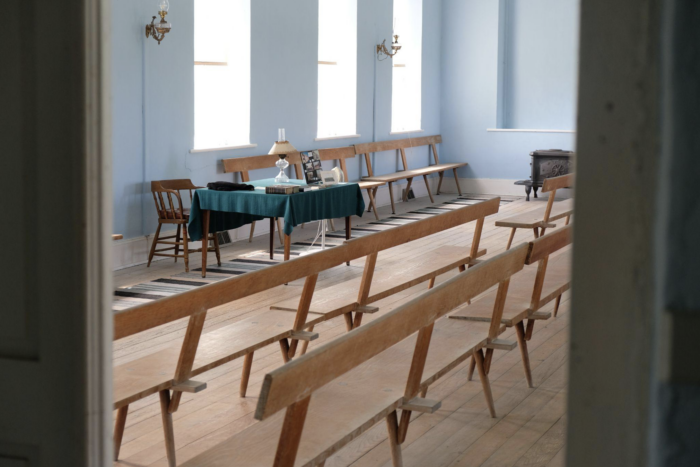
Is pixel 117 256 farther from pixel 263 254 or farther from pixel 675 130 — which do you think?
pixel 675 130

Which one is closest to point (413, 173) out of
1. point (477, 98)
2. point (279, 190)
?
point (477, 98)

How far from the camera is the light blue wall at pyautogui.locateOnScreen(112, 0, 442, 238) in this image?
7.56m

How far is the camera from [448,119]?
46.0ft

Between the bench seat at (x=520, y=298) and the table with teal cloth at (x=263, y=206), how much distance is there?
2.22m

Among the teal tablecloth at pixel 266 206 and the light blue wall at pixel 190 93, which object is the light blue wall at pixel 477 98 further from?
the teal tablecloth at pixel 266 206

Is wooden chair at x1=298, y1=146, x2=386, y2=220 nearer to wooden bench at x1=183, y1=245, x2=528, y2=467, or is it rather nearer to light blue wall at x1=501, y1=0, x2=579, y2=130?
light blue wall at x1=501, y1=0, x2=579, y2=130

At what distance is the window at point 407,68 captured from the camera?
42.9 feet

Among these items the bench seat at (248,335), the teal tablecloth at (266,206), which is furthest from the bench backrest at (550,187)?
the bench seat at (248,335)

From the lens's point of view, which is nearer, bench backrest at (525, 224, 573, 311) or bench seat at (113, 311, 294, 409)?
bench seat at (113, 311, 294, 409)

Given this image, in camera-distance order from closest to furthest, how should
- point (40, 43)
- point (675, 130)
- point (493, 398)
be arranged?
point (675, 130), point (40, 43), point (493, 398)

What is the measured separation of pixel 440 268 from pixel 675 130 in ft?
14.5

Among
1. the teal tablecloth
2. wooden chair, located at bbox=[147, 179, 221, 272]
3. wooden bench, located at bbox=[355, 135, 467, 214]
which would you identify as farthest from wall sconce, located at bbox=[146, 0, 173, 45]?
wooden bench, located at bbox=[355, 135, 467, 214]

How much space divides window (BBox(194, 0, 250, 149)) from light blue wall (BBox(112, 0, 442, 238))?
128 mm

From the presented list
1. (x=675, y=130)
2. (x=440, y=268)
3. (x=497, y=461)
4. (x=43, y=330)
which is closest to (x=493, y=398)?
(x=497, y=461)
